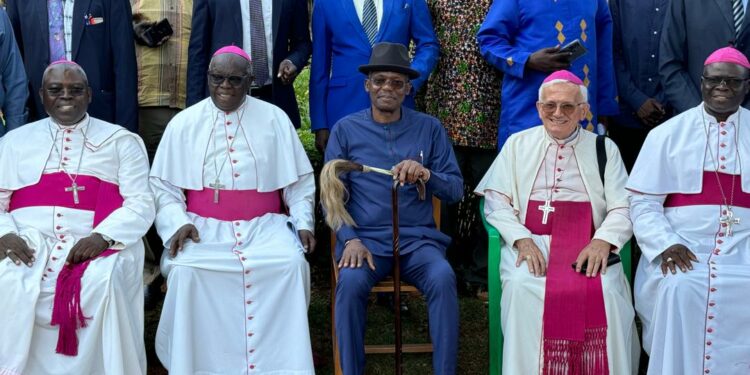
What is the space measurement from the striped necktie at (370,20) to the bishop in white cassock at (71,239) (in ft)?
5.61

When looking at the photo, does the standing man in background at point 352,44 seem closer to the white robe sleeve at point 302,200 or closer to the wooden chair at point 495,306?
the white robe sleeve at point 302,200

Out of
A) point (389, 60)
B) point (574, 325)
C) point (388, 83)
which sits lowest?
point (574, 325)

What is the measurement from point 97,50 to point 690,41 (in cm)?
390

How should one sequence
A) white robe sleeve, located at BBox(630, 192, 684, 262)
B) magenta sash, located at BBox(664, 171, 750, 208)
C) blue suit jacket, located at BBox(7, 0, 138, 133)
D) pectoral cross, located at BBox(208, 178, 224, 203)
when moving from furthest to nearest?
blue suit jacket, located at BBox(7, 0, 138, 133)
pectoral cross, located at BBox(208, 178, 224, 203)
magenta sash, located at BBox(664, 171, 750, 208)
white robe sleeve, located at BBox(630, 192, 684, 262)

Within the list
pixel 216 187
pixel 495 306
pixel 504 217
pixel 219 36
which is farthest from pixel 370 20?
pixel 495 306

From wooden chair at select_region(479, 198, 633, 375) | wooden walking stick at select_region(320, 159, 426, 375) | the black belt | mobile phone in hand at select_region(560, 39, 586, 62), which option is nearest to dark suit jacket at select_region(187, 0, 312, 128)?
the black belt

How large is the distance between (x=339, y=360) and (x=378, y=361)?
77cm

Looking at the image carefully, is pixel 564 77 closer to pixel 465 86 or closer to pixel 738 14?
pixel 465 86

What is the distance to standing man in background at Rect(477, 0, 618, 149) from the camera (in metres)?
6.27

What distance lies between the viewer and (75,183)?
216 inches

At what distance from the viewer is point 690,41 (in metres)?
6.26

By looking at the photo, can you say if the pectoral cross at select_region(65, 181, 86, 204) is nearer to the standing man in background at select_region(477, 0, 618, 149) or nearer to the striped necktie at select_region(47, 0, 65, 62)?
the striped necktie at select_region(47, 0, 65, 62)

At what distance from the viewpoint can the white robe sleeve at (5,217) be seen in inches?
206

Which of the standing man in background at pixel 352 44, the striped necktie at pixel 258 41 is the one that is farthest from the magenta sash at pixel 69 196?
the standing man in background at pixel 352 44
